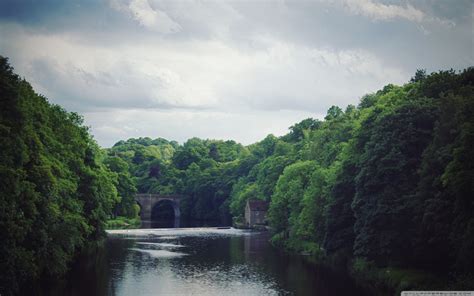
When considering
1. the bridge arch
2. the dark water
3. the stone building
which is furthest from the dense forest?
the bridge arch

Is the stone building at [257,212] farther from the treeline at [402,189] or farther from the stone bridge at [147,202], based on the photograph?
the treeline at [402,189]

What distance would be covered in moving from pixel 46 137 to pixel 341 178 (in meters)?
27.5

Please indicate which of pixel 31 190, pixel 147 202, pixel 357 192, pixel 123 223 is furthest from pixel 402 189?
pixel 147 202

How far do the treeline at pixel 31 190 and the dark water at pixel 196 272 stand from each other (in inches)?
132

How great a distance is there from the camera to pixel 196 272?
2240 inches

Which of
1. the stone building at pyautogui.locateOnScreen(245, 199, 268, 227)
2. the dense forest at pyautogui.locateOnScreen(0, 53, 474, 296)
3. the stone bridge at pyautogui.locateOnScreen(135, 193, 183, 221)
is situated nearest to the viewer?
Result: the dense forest at pyautogui.locateOnScreen(0, 53, 474, 296)

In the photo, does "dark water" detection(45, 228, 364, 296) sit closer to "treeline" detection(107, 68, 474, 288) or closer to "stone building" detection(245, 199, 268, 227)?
"treeline" detection(107, 68, 474, 288)

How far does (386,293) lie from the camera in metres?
45.8

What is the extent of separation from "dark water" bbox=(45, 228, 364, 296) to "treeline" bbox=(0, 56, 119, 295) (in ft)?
11.0

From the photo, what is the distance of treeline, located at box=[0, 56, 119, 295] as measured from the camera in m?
36.4

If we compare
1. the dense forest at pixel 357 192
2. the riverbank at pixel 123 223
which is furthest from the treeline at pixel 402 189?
the riverbank at pixel 123 223

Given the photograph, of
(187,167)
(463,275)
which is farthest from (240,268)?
(187,167)

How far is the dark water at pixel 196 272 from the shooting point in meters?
47.9

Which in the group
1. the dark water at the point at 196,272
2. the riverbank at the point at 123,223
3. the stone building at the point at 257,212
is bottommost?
the dark water at the point at 196,272
